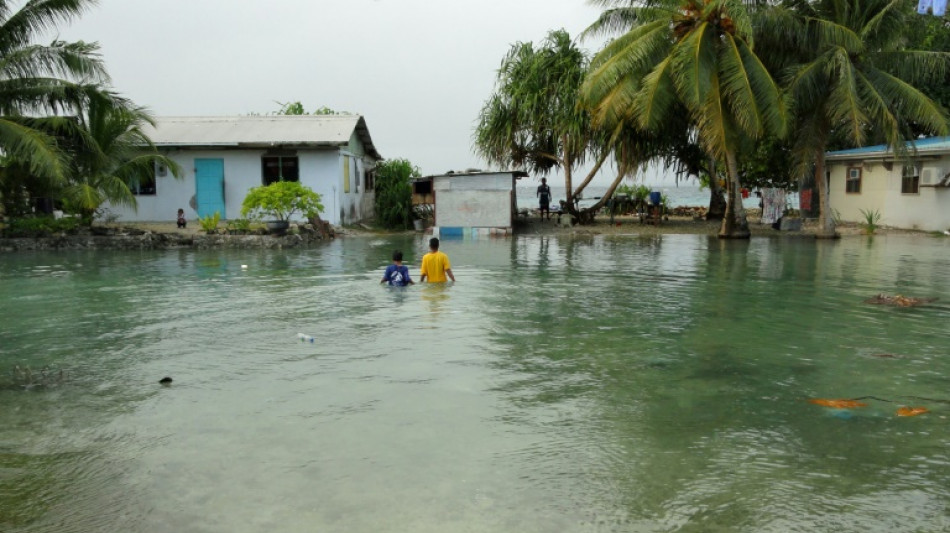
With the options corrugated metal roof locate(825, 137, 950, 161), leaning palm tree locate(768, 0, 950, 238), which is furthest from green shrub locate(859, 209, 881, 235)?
leaning palm tree locate(768, 0, 950, 238)

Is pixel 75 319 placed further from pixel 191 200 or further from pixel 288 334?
pixel 191 200

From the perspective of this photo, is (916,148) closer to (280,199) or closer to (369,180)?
(280,199)

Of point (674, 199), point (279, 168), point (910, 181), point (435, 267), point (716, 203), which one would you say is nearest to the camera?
point (435, 267)

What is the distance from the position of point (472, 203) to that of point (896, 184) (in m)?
15.3

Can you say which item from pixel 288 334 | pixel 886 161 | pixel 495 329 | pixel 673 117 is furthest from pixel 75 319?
pixel 886 161

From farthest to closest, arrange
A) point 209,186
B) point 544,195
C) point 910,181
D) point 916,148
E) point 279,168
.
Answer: point 544,195 < point 209,186 < point 279,168 < point 910,181 < point 916,148

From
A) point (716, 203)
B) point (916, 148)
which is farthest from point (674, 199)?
point (916, 148)

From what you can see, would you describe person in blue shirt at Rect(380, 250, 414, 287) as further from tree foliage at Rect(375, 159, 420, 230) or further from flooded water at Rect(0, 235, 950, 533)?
tree foliage at Rect(375, 159, 420, 230)

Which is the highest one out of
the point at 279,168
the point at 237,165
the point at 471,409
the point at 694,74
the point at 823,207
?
the point at 694,74

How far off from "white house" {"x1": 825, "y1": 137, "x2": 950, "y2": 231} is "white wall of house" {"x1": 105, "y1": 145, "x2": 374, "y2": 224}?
1849 centimetres

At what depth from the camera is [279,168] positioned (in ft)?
91.5

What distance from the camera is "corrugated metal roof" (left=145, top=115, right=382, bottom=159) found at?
27094mm

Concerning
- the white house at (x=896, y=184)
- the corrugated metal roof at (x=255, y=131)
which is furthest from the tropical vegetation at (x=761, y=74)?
the corrugated metal roof at (x=255, y=131)

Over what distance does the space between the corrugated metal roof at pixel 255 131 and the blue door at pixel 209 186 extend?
3.06ft
